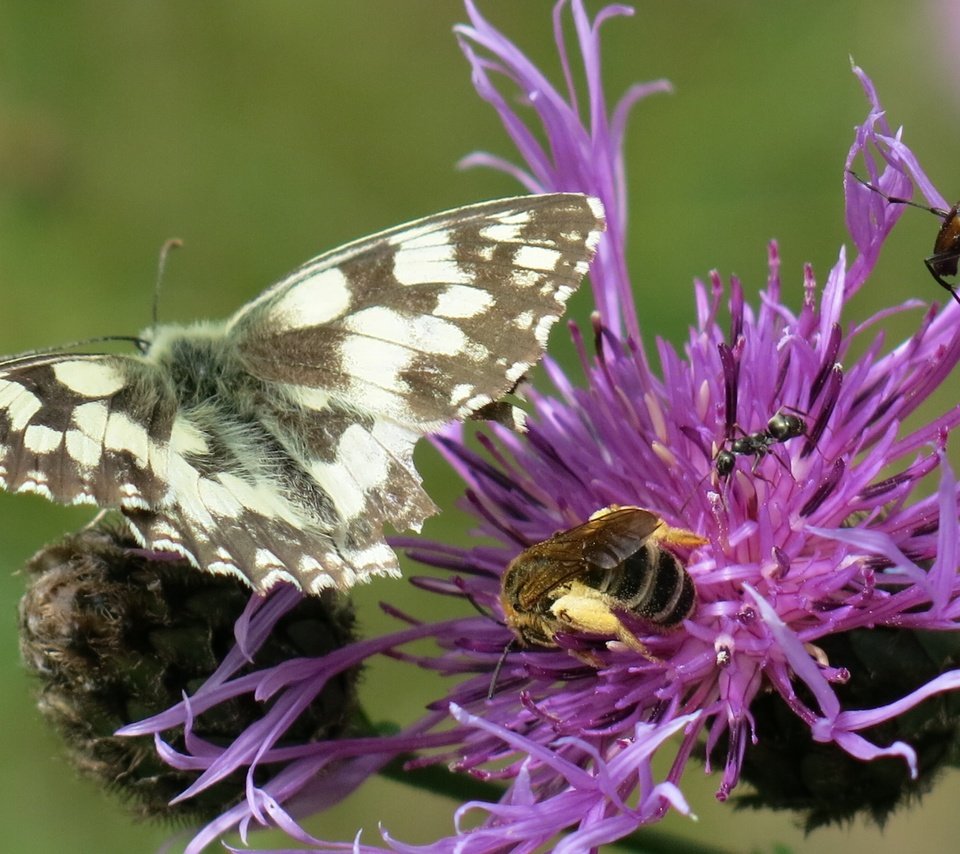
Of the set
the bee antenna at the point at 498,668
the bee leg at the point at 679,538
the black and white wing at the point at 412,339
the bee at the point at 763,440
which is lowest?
the bee antenna at the point at 498,668

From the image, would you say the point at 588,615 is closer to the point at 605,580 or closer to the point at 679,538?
the point at 605,580

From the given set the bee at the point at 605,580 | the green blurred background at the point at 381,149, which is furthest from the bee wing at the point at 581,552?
the green blurred background at the point at 381,149

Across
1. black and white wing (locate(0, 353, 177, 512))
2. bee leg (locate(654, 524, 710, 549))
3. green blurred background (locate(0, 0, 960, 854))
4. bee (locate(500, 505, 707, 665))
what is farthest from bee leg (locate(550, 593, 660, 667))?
green blurred background (locate(0, 0, 960, 854))

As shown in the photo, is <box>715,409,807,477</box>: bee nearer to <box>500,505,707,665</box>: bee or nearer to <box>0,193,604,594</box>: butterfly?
<box>500,505,707,665</box>: bee

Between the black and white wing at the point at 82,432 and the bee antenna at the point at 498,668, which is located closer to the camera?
the black and white wing at the point at 82,432

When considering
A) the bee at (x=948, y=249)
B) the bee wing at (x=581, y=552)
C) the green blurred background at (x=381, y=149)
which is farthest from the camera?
the green blurred background at (x=381, y=149)

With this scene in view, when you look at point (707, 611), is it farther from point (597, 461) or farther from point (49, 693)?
point (49, 693)

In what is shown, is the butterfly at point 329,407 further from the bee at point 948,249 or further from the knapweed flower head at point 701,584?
the bee at point 948,249

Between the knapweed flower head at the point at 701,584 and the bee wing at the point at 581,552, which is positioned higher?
the bee wing at the point at 581,552

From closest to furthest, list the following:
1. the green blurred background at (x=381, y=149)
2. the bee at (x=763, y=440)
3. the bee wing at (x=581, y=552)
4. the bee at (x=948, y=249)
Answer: the bee wing at (x=581, y=552) < the bee at (x=763, y=440) < the bee at (x=948, y=249) < the green blurred background at (x=381, y=149)
